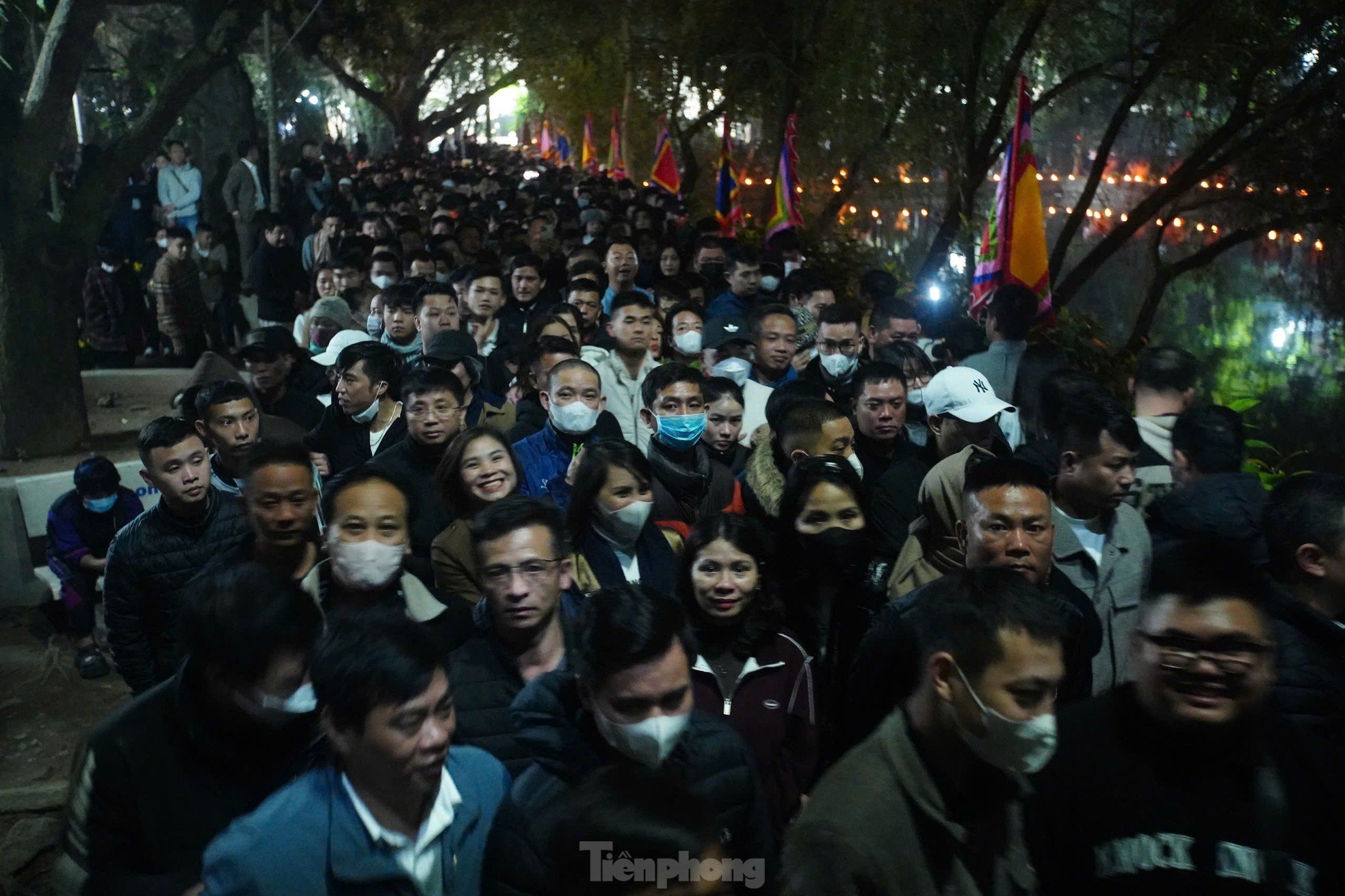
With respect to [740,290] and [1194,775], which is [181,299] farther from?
[1194,775]

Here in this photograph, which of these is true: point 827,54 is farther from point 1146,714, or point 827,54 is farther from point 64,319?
point 1146,714

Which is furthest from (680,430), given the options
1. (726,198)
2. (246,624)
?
(726,198)

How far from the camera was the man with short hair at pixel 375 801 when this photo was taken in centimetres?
221

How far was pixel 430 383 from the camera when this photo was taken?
17.4 ft

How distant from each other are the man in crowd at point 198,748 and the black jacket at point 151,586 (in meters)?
1.52

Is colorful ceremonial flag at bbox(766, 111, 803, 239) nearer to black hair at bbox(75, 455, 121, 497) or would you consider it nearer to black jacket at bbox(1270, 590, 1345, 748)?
black hair at bbox(75, 455, 121, 497)

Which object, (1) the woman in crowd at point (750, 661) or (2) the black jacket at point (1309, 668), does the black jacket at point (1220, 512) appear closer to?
(2) the black jacket at point (1309, 668)

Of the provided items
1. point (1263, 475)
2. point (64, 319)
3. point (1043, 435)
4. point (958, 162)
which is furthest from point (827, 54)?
point (1043, 435)

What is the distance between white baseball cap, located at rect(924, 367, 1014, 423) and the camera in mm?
4848

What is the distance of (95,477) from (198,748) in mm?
4354

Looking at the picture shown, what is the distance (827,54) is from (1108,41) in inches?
150

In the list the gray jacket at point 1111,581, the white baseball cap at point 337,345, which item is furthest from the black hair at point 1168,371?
the white baseball cap at point 337,345

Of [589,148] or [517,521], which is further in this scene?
[589,148]

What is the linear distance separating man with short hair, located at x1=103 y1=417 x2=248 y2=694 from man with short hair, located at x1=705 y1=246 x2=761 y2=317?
5600 millimetres
